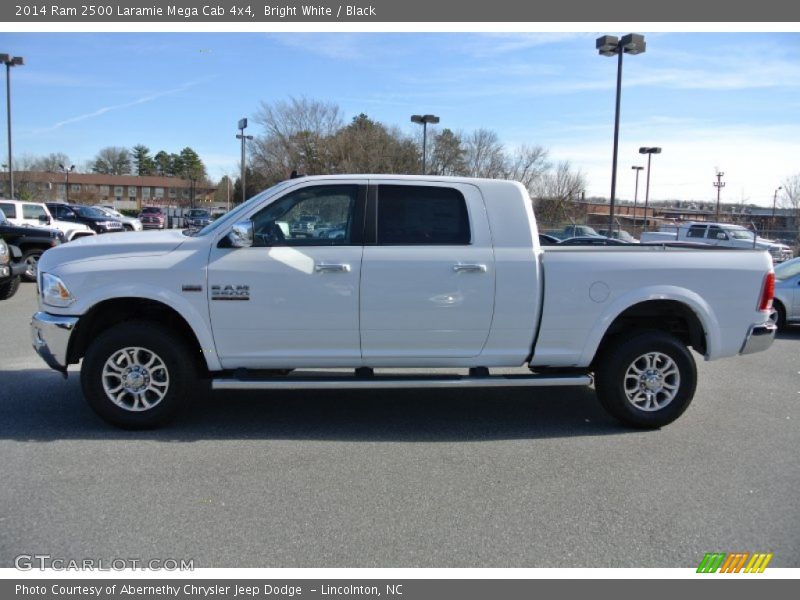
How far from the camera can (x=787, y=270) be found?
11516 mm

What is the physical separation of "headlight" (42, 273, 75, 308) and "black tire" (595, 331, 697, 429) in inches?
174

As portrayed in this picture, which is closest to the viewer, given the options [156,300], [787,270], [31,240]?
[156,300]

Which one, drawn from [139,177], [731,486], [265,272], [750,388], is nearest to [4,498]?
[265,272]

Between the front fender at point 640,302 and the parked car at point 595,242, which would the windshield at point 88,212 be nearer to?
the parked car at point 595,242

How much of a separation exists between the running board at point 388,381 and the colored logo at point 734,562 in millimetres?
2022

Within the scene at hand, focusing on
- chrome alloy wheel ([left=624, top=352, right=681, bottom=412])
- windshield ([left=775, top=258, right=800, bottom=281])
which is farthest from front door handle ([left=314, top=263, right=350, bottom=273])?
windshield ([left=775, top=258, right=800, bottom=281])

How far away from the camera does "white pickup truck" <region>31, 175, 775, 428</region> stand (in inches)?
200

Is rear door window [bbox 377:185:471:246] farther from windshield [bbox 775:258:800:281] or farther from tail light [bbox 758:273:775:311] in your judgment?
windshield [bbox 775:258:800:281]

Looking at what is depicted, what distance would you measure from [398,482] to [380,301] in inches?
57.7

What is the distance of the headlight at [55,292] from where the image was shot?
16.6 ft

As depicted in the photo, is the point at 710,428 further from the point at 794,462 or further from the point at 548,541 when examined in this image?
the point at 548,541

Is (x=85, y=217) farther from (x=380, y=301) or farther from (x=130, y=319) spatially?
(x=380, y=301)

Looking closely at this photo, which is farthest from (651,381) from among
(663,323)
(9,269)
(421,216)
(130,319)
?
(9,269)

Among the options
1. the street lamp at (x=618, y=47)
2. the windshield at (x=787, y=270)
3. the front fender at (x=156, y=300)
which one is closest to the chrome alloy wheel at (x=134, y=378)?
the front fender at (x=156, y=300)
